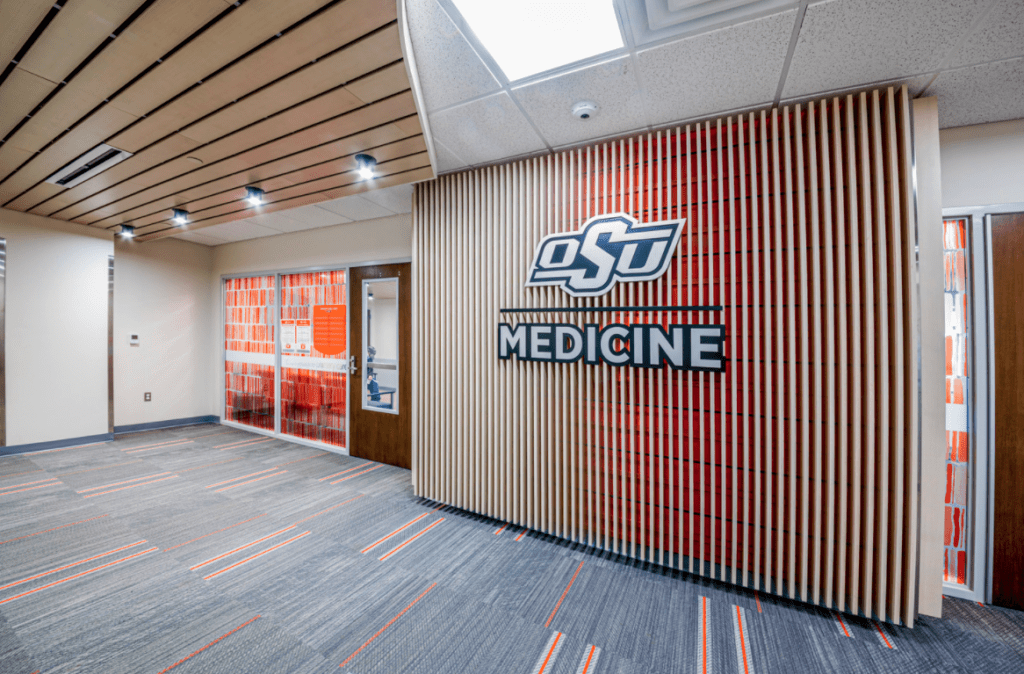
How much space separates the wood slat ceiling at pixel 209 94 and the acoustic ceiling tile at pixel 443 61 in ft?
0.48

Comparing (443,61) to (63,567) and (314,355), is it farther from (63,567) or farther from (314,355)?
(314,355)

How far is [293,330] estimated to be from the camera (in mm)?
5738

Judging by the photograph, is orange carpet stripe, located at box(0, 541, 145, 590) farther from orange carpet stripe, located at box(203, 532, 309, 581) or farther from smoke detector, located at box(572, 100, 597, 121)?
smoke detector, located at box(572, 100, 597, 121)

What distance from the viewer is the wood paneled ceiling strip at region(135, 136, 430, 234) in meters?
2.95

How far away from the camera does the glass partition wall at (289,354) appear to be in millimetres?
5320

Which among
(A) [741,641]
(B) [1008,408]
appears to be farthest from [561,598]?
(B) [1008,408]

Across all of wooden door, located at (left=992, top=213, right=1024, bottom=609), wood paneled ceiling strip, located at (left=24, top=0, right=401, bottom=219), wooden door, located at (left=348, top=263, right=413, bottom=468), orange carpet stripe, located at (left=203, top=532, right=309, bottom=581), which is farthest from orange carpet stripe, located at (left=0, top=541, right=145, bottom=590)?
wooden door, located at (left=992, top=213, right=1024, bottom=609)

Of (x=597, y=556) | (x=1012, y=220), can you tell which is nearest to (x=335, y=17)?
(x=597, y=556)

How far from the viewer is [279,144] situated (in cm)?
286

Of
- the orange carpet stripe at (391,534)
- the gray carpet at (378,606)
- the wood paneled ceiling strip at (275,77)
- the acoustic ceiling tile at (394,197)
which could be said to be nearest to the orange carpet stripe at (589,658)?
the gray carpet at (378,606)

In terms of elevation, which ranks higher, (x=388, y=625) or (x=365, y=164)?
(x=365, y=164)

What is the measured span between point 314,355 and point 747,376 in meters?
5.27

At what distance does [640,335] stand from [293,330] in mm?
5120

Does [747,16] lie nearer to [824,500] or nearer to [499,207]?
[499,207]
